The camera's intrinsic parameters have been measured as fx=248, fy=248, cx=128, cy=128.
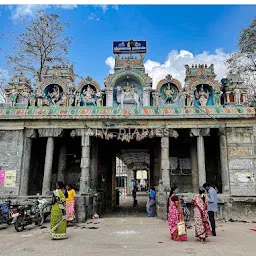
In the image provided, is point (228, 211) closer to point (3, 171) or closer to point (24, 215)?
point (24, 215)

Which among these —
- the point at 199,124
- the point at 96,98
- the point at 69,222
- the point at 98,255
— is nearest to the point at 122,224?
the point at 69,222

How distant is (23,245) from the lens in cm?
689

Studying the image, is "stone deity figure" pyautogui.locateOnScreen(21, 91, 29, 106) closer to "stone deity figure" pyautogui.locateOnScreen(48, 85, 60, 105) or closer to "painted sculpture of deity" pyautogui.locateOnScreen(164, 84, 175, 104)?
"stone deity figure" pyautogui.locateOnScreen(48, 85, 60, 105)

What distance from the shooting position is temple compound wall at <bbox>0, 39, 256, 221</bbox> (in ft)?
41.7

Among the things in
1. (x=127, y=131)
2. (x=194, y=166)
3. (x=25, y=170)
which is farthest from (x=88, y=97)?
(x=194, y=166)

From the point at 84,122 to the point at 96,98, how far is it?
2550mm

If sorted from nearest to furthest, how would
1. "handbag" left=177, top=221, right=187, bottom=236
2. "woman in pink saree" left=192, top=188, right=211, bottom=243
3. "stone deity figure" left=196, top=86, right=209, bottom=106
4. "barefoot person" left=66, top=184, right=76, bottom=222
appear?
1. "woman in pink saree" left=192, top=188, right=211, bottom=243
2. "handbag" left=177, top=221, right=187, bottom=236
3. "barefoot person" left=66, top=184, right=76, bottom=222
4. "stone deity figure" left=196, top=86, right=209, bottom=106

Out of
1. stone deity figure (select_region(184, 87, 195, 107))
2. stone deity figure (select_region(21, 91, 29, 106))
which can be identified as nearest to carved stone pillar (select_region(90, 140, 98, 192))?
stone deity figure (select_region(21, 91, 29, 106))

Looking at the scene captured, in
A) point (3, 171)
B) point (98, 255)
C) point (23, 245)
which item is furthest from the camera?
point (3, 171)

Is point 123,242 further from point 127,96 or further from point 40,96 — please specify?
point 40,96

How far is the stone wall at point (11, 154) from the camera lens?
12703 millimetres

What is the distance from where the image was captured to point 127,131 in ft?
44.1

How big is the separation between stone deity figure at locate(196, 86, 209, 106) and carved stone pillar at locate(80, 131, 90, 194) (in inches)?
280

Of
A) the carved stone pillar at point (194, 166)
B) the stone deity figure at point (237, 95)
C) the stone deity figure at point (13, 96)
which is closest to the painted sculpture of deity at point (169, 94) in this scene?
the carved stone pillar at point (194, 166)
